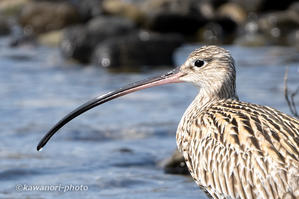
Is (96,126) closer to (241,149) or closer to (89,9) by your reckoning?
(241,149)

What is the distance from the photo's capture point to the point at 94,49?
758 inches

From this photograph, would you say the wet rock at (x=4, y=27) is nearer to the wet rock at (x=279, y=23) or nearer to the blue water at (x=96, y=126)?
the blue water at (x=96, y=126)

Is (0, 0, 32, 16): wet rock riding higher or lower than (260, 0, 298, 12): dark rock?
higher

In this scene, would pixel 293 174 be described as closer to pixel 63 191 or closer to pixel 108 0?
pixel 63 191

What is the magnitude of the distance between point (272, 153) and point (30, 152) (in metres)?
5.63

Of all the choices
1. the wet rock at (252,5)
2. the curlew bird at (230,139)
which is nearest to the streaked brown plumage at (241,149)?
the curlew bird at (230,139)

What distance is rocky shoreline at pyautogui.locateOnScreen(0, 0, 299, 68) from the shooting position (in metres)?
21.5

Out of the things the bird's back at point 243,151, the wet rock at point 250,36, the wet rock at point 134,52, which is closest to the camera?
the bird's back at point 243,151

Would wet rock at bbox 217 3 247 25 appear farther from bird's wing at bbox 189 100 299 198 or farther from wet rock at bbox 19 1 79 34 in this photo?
bird's wing at bbox 189 100 299 198

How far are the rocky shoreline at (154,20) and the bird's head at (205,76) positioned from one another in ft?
38.7

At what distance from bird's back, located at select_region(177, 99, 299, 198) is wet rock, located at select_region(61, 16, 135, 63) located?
482 inches

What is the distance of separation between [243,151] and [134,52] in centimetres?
1237

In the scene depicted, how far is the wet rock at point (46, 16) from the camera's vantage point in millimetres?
24250

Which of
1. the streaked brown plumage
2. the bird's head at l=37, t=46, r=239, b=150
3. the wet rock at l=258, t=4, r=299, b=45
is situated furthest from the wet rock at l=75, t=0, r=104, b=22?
the streaked brown plumage
